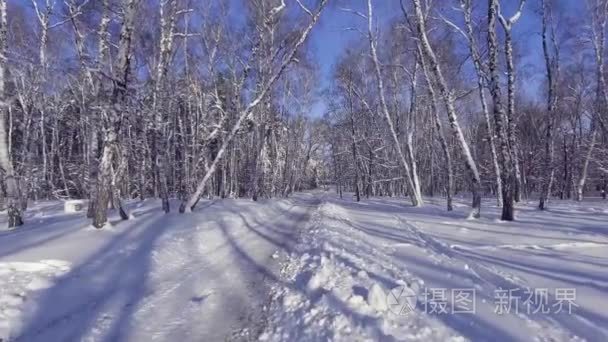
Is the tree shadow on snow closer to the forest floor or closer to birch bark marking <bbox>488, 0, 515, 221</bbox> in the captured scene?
the forest floor

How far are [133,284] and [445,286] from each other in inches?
185

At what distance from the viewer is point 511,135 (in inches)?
619

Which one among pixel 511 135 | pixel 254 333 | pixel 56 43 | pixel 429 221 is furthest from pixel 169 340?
pixel 56 43

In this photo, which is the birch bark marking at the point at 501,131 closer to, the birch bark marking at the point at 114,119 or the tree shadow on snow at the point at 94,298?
the tree shadow on snow at the point at 94,298

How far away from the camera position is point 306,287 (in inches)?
226

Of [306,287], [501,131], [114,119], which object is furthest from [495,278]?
[114,119]

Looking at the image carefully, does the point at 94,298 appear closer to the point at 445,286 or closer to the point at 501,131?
the point at 445,286

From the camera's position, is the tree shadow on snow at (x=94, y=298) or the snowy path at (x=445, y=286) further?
the tree shadow on snow at (x=94, y=298)

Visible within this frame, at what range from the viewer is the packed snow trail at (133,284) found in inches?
180

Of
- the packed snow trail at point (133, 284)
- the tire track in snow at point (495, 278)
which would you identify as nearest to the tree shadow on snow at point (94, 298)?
the packed snow trail at point (133, 284)

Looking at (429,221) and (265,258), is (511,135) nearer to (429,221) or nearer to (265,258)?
(429,221)

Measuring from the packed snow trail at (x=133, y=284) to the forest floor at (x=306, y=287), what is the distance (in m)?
0.02

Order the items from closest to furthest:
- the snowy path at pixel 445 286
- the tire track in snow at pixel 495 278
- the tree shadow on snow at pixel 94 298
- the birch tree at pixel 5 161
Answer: the tire track in snow at pixel 495 278
the snowy path at pixel 445 286
the tree shadow on snow at pixel 94 298
the birch tree at pixel 5 161

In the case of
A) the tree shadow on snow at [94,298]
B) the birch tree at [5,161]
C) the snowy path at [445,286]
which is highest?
the birch tree at [5,161]
